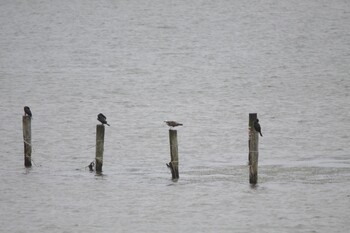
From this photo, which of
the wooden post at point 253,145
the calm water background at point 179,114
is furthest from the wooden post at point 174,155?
the wooden post at point 253,145

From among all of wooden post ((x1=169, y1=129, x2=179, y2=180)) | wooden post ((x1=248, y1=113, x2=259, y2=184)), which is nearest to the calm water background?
wooden post ((x1=169, y1=129, x2=179, y2=180))

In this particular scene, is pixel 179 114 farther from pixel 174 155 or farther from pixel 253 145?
pixel 253 145

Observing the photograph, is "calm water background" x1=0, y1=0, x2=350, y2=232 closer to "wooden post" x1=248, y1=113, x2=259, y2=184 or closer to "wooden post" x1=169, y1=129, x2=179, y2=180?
"wooden post" x1=169, y1=129, x2=179, y2=180

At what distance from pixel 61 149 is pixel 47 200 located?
866 cm

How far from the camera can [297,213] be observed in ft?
68.4

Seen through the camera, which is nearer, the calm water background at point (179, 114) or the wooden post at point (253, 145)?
the calm water background at point (179, 114)

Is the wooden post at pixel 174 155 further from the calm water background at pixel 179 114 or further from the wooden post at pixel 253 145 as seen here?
the wooden post at pixel 253 145

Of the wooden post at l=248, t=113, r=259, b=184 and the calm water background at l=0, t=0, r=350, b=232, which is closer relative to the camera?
the calm water background at l=0, t=0, r=350, b=232

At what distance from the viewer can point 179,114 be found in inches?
1682

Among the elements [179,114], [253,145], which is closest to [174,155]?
[253,145]

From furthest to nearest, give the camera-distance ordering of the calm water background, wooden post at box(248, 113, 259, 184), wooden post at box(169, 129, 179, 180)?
wooden post at box(169, 129, 179, 180) < wooden post at box(248, 113, 259, 184) < the calm water background

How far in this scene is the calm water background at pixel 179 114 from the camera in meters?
21.4

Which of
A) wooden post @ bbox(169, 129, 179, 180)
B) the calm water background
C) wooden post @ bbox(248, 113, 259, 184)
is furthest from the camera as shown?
wooden post @ bbox(169, 129, 179, 180)

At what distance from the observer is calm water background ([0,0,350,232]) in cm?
2138
